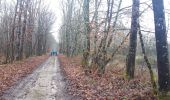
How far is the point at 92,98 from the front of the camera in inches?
443

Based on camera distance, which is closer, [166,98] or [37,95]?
[166,98]

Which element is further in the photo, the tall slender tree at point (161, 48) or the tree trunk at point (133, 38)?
the tree trunk at point (133, 38)

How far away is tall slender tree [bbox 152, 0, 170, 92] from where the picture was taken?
31.1 ft

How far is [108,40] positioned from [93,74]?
7.60 feet

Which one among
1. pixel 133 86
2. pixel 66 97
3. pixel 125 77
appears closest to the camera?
pixel 66 97

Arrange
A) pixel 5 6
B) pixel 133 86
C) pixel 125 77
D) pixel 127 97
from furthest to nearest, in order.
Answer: pixel 5 6 < pixel 125 77 < pixel 133 86 < pixel 127 97

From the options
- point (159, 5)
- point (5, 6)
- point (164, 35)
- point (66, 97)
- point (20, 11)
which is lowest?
point (66, 97)

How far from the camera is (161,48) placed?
9.52 meters

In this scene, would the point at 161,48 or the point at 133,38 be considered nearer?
the point at 161,48

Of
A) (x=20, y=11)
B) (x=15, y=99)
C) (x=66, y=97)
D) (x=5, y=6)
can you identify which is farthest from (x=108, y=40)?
(x=5, y=6)

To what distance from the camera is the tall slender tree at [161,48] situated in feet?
31.1

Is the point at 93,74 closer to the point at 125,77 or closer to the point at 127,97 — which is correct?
the point at 125,77

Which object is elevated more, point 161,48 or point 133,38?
point 133,38

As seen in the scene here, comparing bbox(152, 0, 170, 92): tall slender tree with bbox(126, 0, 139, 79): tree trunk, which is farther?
bbox(126, 0, 139, 79): tree trunk
